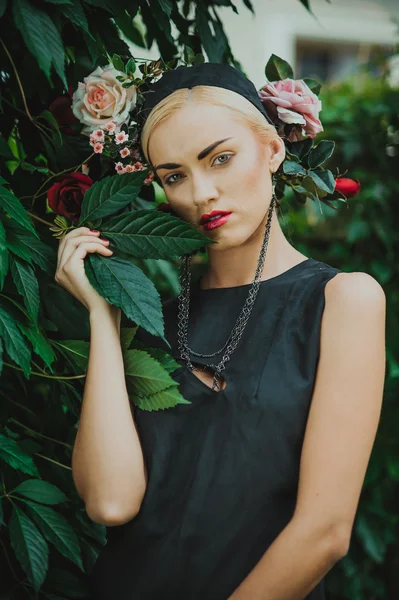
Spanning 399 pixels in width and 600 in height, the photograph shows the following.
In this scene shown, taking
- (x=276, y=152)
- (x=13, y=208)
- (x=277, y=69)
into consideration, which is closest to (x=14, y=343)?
(x=13, y=208)

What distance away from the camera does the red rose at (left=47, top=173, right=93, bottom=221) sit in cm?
163

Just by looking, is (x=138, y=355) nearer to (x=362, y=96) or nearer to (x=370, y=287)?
(x=370, y=287)

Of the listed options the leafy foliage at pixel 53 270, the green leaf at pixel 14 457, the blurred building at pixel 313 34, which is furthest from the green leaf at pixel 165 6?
the blurred building at pixel 313 34

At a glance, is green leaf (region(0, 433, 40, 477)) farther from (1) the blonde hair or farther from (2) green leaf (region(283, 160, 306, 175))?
(2) green leaf (region(283, 160, 306, 175))

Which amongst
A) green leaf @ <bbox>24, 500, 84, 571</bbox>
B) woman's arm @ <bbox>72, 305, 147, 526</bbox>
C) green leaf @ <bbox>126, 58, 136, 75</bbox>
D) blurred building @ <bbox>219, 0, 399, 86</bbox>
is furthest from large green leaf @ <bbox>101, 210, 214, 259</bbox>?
blurred building @ <bbox>219, 0, 399, 86</bbox>

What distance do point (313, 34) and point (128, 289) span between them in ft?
17.8

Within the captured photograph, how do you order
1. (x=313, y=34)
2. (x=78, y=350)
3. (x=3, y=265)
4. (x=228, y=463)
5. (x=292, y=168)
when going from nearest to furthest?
(x=3, y=265) → (x=228, y=463) → (x=78, y=350) → (x=292, y=168) → (x=313, y=34)

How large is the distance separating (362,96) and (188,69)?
2.39m

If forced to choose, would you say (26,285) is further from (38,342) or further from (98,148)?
(98,148)

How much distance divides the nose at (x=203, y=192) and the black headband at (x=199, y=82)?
21cm

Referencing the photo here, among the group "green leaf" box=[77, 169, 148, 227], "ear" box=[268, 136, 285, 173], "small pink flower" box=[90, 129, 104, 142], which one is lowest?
"ear" box=[268, 136, 285, 173]

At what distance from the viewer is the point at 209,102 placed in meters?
1.55

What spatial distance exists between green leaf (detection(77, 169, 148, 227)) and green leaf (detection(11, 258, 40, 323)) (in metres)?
0.17

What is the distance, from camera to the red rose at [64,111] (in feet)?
5.74
